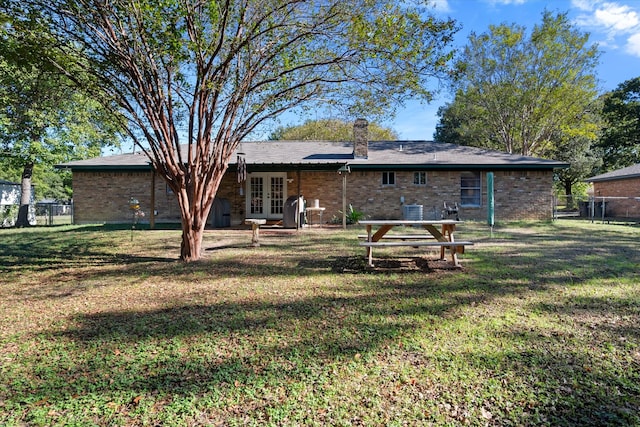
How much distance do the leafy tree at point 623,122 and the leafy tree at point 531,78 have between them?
5.71 meters

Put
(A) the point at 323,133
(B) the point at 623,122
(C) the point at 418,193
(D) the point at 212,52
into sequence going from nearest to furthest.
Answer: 1. (D) the point at 212,52
2. (C) the point at 418,193
3. (B) the point at 623,122
4. (A) the point at 323,133

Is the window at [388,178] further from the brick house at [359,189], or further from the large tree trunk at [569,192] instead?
the large tree trunk at [569,192]

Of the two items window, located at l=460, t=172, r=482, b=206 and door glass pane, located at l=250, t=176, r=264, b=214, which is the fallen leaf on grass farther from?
window, located at l=460, t=172, r=482, b=206

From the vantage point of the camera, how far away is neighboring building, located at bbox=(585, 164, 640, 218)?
→ 19.5 m

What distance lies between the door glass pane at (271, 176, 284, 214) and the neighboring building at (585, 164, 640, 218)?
55.8 feet

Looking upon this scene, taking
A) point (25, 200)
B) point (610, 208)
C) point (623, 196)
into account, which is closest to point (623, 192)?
point (623, 196)

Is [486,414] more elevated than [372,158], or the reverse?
[372,158]

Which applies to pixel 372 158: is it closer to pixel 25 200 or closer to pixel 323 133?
pixel 323 133

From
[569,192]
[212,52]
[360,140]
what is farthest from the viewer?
[569,192]

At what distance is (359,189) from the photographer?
15.6 metres

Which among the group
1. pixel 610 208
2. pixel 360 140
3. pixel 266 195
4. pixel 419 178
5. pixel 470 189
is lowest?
pixel 610 208

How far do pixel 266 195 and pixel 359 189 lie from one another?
4132mm

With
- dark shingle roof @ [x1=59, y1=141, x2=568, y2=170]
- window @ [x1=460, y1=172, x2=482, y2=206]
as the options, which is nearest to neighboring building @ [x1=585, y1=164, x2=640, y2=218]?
dark shingle roof @ [x1=59, y1=141, x2=568, y2=170]

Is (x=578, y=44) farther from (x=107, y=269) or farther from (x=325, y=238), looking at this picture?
(x=107, y=269)
